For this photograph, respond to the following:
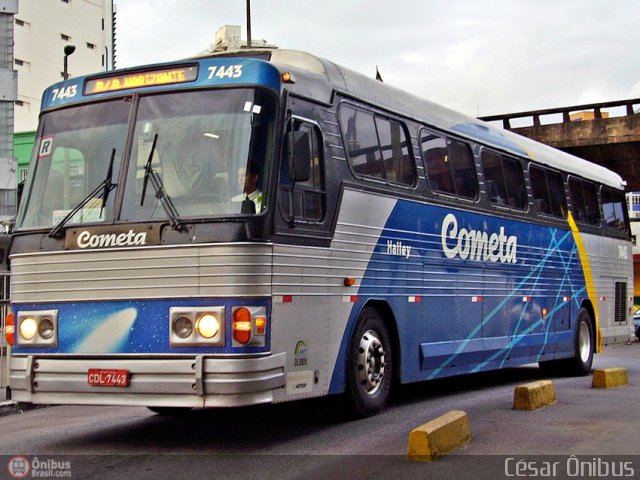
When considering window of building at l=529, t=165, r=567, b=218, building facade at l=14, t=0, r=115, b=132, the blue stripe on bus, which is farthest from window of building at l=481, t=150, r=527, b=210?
building facade at l=14, t=0, r=115, b=132

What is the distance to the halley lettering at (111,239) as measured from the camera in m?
8.48

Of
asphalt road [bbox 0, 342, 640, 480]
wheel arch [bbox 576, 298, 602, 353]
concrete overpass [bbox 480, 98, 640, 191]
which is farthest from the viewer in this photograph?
concrete overpass [bbox 480, 98, 640, 191]

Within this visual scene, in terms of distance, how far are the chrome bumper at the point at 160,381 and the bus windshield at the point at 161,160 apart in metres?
1.24

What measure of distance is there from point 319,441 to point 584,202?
970cm

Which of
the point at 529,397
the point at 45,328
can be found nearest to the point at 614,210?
the point at 529,397

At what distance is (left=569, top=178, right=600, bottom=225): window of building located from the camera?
16641 mm

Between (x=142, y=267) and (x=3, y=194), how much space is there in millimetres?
27710

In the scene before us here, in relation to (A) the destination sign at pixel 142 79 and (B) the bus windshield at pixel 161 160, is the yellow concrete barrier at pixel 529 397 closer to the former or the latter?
(B) the bus windshield at pixel 161 160

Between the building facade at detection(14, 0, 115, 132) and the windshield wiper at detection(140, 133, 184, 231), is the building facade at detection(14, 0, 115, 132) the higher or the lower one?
the higher one

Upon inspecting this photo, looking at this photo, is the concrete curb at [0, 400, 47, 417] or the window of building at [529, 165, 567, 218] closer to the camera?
the concrete curb at [0, 400, 47, 417]

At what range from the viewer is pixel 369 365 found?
33.4 feet

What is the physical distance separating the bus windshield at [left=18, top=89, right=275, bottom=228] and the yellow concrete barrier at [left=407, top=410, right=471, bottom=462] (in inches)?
89.8

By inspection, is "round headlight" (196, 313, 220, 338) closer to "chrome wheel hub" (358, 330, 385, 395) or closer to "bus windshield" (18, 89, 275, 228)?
"bus windshield" (18, 89, 275, 228)

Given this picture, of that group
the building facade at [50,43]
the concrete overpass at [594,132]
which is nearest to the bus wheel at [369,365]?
the concrete overpass at [594,132]
